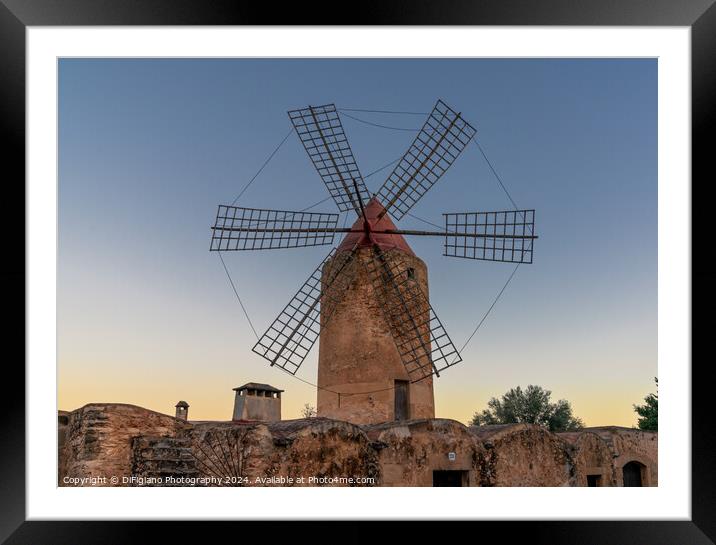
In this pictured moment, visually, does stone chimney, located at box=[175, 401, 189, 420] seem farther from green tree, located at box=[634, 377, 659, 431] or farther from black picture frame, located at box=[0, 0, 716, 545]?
green tree, located at box=[634, 377, 659, 431]

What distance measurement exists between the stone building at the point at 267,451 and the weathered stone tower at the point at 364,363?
4.47ft

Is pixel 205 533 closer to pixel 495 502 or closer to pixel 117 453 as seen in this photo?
pixel 495 502

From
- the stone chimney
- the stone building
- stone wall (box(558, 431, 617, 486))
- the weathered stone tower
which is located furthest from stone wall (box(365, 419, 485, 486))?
the stone chimney

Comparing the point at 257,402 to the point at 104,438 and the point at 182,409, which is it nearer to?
the point at 182,409

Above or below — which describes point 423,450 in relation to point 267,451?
below

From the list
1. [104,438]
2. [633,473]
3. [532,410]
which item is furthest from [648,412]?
[104,438]

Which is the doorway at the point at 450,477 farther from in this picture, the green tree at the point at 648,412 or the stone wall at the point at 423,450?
the green tree at the point at 648,412

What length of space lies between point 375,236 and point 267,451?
4.19 m
